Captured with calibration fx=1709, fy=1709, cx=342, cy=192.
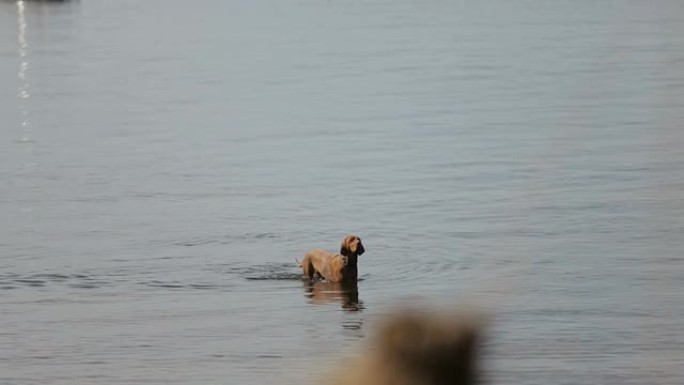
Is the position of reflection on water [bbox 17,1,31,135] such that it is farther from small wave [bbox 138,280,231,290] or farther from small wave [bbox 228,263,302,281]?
small wave [bbox 138,280,231,290]

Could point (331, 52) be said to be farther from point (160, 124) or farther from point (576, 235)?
point (576, 235)

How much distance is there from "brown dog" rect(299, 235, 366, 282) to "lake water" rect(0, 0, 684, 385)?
7.1 inches

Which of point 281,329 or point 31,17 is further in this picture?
point 31,17

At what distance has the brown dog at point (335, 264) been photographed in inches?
627

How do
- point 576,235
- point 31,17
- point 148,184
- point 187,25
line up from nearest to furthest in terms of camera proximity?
point 576,235 → point 148,184 → point 187,25 → point 31,17

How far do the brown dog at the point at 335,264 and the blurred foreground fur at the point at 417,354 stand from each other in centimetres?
1413

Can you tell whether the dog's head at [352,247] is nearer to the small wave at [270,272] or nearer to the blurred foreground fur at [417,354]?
the small wave at [270,272]

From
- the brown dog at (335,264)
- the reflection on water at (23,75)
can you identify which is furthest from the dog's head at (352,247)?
the reflection on water at (23,75)

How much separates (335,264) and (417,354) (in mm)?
14591

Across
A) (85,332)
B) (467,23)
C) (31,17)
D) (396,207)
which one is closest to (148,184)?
(396,207)

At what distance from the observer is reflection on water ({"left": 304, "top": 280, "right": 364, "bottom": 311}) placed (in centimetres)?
1534

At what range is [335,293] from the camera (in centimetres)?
1594

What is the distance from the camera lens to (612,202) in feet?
68.5

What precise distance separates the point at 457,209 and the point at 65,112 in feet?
60.0
